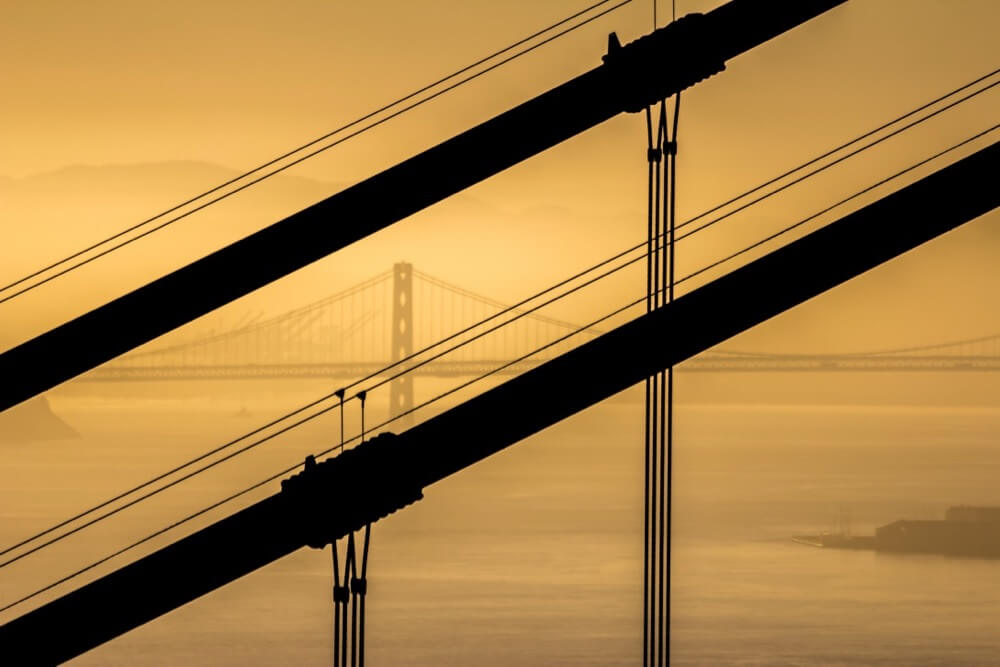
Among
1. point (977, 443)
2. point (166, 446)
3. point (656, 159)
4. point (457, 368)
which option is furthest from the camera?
point (977, 443)

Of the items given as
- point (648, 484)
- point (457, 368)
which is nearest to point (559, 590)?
point (457, 368)

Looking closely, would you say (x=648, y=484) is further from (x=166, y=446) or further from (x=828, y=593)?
(x=166, y=446)

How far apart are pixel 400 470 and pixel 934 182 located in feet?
5.05

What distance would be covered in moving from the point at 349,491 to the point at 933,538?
8995 cm

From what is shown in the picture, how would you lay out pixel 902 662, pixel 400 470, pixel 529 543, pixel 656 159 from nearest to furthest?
pixel 400 470
pixel 656 159
pixel 902 662
pixel 529 543

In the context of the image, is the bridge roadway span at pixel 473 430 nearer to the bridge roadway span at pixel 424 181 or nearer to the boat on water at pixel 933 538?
the bridge roadway span at pixel 424 181

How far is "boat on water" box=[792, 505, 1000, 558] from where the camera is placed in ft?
291

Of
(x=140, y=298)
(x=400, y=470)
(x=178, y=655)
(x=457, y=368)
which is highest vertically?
(x=457, y=368)

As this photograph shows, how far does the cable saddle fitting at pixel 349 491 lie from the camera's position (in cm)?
424

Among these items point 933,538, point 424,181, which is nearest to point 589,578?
point 933,538

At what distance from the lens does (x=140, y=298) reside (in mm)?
5012

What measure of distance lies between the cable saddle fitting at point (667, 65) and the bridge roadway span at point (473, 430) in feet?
2.65

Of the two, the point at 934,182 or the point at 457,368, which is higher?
the point at 457,368

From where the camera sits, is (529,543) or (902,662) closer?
(902,662)
